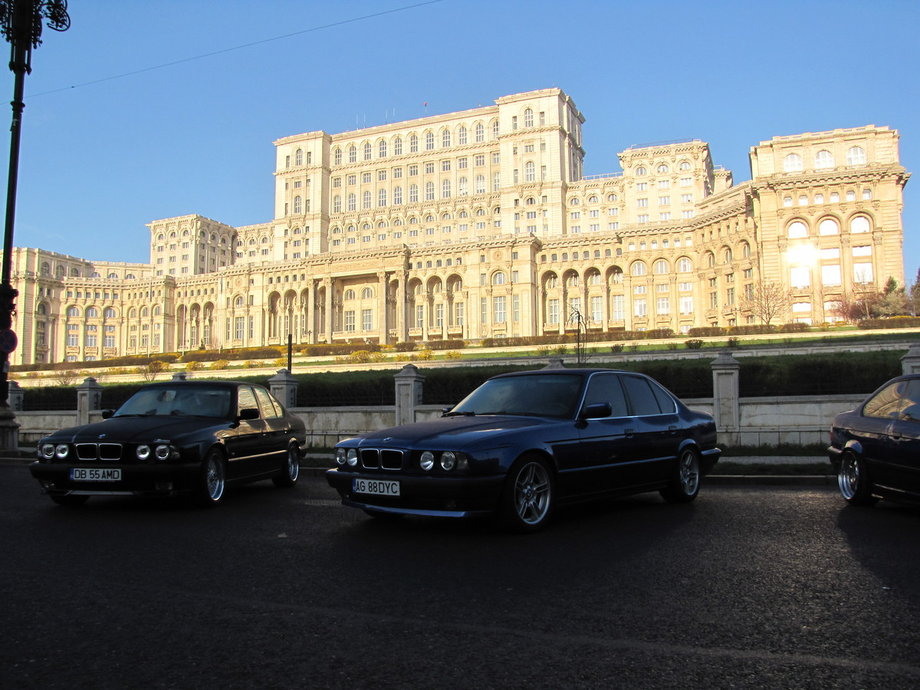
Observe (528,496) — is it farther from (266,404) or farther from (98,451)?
(266,404)

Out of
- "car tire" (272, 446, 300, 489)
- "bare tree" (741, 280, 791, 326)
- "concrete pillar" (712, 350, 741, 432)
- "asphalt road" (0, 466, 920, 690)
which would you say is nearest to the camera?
"asphalt road" (0, 466, 920, 690)

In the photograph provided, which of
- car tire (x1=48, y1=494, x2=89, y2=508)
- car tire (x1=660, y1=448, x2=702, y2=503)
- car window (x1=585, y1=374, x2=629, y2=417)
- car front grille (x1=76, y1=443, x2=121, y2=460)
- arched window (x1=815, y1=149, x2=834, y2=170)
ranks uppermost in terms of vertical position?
arched window (x1=815, y1=149, x2=834, y2=170)

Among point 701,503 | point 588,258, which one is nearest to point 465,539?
point 701,503

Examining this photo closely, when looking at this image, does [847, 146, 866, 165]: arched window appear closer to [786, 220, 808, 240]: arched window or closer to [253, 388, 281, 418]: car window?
[786, 220, 808, 240]: arched window

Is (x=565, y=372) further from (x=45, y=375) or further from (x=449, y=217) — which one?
(x=449, y=217)

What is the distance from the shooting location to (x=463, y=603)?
3.83 metres

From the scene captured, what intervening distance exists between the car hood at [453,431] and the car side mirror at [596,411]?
1.02 feet

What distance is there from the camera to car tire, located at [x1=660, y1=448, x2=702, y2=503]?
7.61 meters

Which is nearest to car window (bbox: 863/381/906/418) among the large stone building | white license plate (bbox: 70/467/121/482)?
white license plate (bbox: 70/467/121/482)

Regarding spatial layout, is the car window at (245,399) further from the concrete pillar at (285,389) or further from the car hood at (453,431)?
the concrete pillar at (285,389)

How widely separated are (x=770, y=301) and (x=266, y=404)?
63.2 metres

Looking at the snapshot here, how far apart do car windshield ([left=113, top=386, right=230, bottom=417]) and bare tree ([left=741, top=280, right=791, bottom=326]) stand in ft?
201

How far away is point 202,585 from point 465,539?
2150 millimetres

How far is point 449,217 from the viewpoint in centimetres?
10238
